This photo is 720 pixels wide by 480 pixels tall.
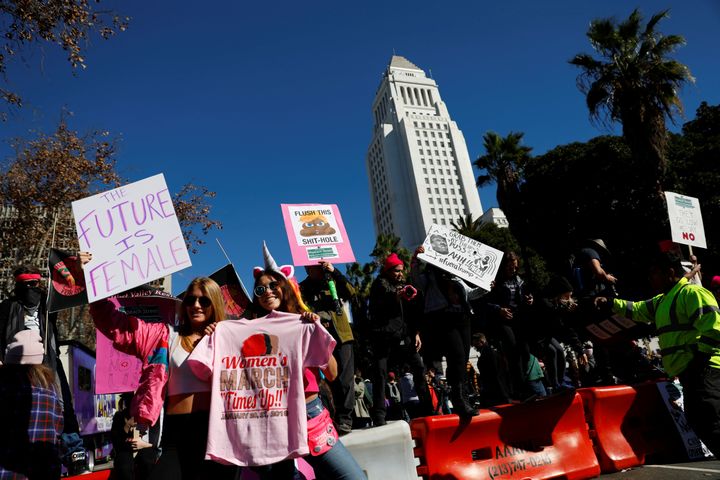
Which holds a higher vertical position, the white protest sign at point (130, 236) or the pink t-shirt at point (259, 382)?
the white protest sign at point (130, 236)

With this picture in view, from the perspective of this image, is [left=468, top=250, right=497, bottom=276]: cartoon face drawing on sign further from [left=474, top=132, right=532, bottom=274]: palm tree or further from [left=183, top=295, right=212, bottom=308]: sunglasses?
[left=474, top=132, right=532, bottom=274]: palm tree

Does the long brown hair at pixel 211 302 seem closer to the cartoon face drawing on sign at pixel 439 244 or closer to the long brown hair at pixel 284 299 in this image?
the long brown hair at pixel 284 299

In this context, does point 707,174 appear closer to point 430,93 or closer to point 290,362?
point 290,362

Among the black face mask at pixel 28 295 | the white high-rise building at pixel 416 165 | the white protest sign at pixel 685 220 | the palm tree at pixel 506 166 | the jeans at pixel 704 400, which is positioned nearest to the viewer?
the jeans at pixel 704 400

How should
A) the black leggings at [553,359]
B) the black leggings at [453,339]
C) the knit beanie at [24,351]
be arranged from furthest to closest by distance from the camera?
the black leggings at [553,359] < the black leggings at [453,339] < the knit beanie at [24,351]

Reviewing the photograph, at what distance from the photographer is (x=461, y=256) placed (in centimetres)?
536

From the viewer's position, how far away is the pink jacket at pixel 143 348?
2463mm

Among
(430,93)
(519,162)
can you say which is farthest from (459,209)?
(519,162)

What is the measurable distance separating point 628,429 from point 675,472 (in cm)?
67

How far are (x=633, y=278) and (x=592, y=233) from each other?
3.86m

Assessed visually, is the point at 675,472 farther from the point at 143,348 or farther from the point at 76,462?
the point at 76,462

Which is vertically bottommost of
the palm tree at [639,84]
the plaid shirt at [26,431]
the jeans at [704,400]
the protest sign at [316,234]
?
the jeans at [704,400]

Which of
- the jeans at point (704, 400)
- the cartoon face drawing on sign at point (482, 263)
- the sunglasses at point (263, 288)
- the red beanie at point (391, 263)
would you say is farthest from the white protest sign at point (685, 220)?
the sunglasses at point (263, 288)

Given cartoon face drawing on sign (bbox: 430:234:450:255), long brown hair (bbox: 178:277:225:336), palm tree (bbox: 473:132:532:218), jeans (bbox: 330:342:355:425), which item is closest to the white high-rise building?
palm tree (bbox: 473:132:532:218)
